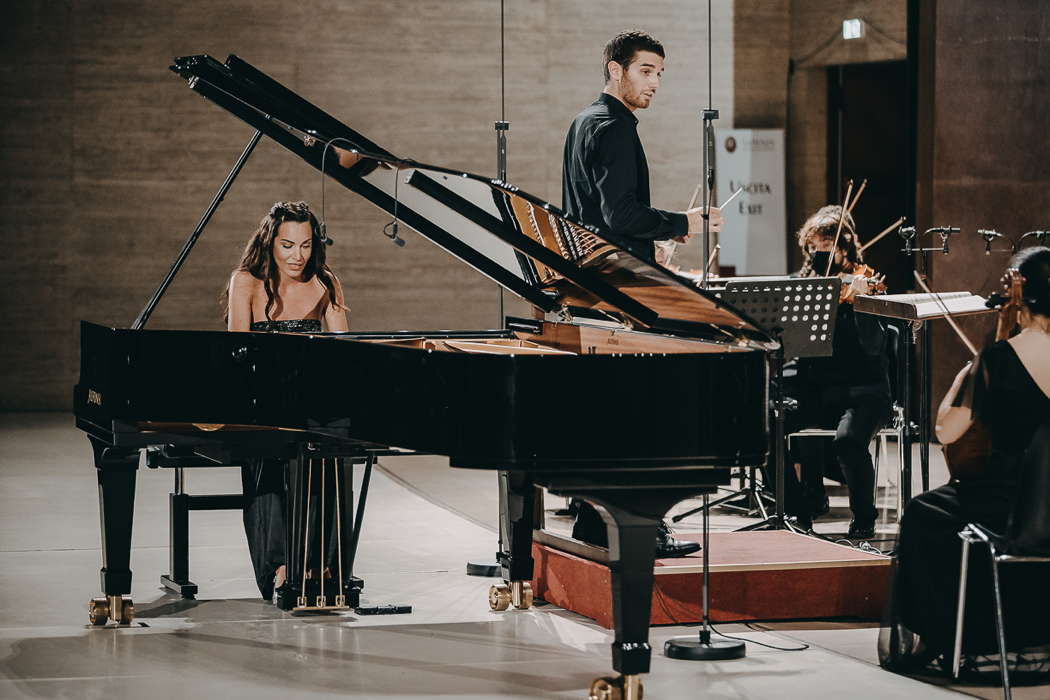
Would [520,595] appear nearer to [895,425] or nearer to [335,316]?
[335,316]

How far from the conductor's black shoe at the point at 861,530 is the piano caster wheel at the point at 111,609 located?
Result: 266cm

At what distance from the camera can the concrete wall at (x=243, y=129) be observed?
32.3ft

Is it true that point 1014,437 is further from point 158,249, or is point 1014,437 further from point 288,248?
point 158,249

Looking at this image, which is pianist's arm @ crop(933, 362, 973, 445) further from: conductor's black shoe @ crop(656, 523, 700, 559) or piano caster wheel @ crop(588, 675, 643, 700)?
conductor's black shoe @ crop(656, 523, 700, 559)

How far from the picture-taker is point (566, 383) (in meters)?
3.28

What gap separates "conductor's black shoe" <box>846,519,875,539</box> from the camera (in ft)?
18.7

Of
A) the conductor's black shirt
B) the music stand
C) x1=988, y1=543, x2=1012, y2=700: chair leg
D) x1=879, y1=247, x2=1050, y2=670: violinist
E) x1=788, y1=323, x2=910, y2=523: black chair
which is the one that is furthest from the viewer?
x1=788, y1=323, x2=910, y2=523: black chair

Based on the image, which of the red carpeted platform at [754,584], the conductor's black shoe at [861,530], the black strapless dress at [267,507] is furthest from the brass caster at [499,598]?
the conductor's black shoe at [861,530]

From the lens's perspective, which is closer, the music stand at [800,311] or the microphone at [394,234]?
the microphone at [394,234]

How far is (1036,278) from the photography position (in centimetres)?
351

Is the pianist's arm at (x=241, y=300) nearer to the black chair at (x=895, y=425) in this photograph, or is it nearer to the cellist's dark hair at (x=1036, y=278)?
the black chair at (x=895, y=425)

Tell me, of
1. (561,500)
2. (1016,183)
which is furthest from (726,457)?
(1016,183)

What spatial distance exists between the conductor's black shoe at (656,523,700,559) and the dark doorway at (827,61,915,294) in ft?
17.9

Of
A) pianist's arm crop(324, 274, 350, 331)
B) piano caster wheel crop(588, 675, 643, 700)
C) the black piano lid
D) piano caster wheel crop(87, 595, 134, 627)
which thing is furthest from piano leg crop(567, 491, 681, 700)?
pianist's arm crop(324, 274, 350, 331)
